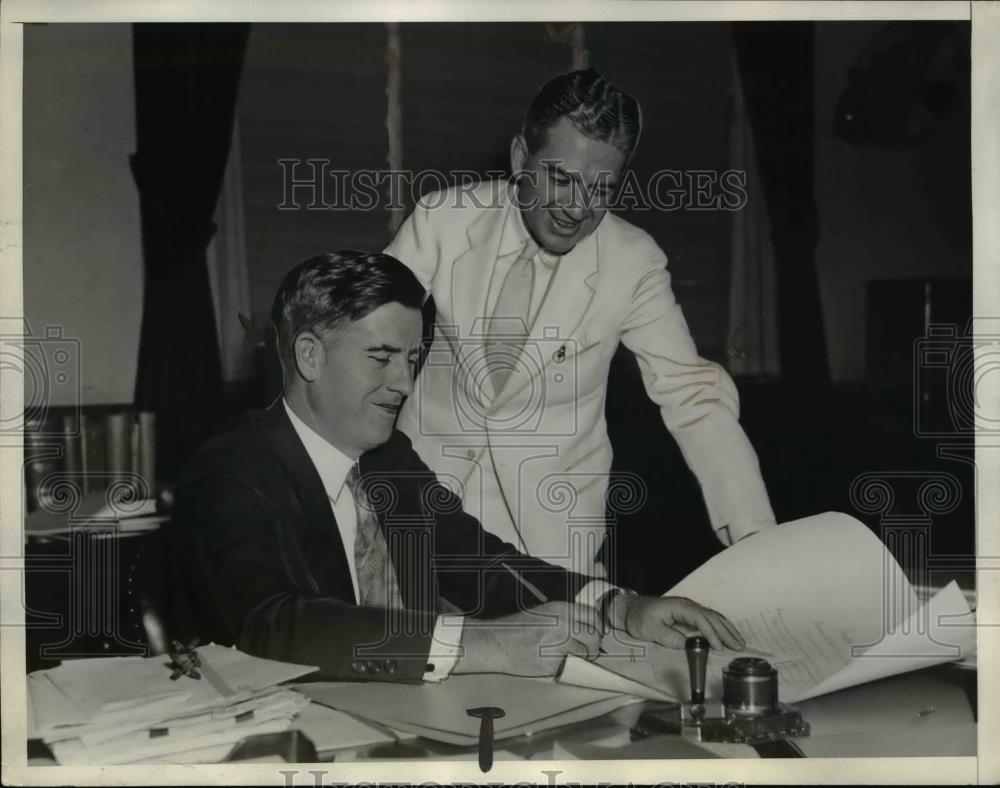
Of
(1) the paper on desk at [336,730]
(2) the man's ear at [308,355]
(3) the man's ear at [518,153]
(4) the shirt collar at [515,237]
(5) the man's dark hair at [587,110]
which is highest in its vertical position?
(5) the man's dark hair at [587,110]

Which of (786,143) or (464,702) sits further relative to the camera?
(786,143)

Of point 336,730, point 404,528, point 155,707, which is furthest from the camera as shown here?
point 404,528

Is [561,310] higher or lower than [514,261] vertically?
lower

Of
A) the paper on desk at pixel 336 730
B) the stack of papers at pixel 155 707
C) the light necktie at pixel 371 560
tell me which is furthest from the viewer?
the light necktie at pixel 371 560

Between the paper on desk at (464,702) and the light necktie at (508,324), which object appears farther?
the light necktie at (508,324)

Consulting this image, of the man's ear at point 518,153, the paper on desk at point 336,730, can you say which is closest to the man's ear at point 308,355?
the man's ear at point 518,153

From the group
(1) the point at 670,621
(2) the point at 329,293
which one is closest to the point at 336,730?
(1) the point at 670,621

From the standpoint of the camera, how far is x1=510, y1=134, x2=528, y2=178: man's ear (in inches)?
84.4

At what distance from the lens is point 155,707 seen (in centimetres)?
205

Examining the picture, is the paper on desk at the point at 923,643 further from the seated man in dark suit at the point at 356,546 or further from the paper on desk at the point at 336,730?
the paper on desk at the point at 336,730

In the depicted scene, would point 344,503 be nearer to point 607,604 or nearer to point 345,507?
point 345,507

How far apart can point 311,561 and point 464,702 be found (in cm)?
40

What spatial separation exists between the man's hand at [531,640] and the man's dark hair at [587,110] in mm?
936

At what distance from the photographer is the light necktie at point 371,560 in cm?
213
